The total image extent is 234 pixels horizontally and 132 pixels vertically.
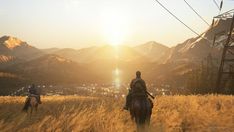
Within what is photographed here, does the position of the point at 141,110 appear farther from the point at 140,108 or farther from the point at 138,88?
the point at 138,88

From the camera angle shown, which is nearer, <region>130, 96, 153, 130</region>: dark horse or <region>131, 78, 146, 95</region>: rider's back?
<region>130, 96, 153, 130</region>: dark horse

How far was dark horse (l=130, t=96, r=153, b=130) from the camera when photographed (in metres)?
15.9

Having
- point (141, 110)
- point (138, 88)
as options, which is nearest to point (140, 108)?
point (141, 110)

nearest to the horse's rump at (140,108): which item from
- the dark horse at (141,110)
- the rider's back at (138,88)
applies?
the dark horse at (141,110)

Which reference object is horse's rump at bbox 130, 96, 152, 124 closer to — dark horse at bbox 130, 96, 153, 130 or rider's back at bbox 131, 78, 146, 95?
dark horse at bbox 130, 96, 153, 130

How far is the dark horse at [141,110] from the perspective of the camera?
52.3 ft

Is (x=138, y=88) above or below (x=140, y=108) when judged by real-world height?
above

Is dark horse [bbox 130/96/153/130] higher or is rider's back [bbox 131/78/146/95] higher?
rider's back [bbox 131/78/146/95]

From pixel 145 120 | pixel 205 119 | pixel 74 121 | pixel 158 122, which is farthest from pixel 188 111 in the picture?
pixel 74 121

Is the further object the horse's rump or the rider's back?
the rider's back

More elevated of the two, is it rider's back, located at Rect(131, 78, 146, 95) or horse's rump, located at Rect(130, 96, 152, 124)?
rider's back, located at Rect(131, 78, 146, 95)

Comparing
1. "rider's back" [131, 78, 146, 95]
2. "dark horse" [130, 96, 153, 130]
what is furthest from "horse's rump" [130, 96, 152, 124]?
"rider's back" [131, 78, 146, 95]

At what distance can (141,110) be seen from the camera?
15.9 meters

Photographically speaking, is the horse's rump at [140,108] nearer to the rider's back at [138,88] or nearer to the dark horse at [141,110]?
the dark horse at [141,110]
